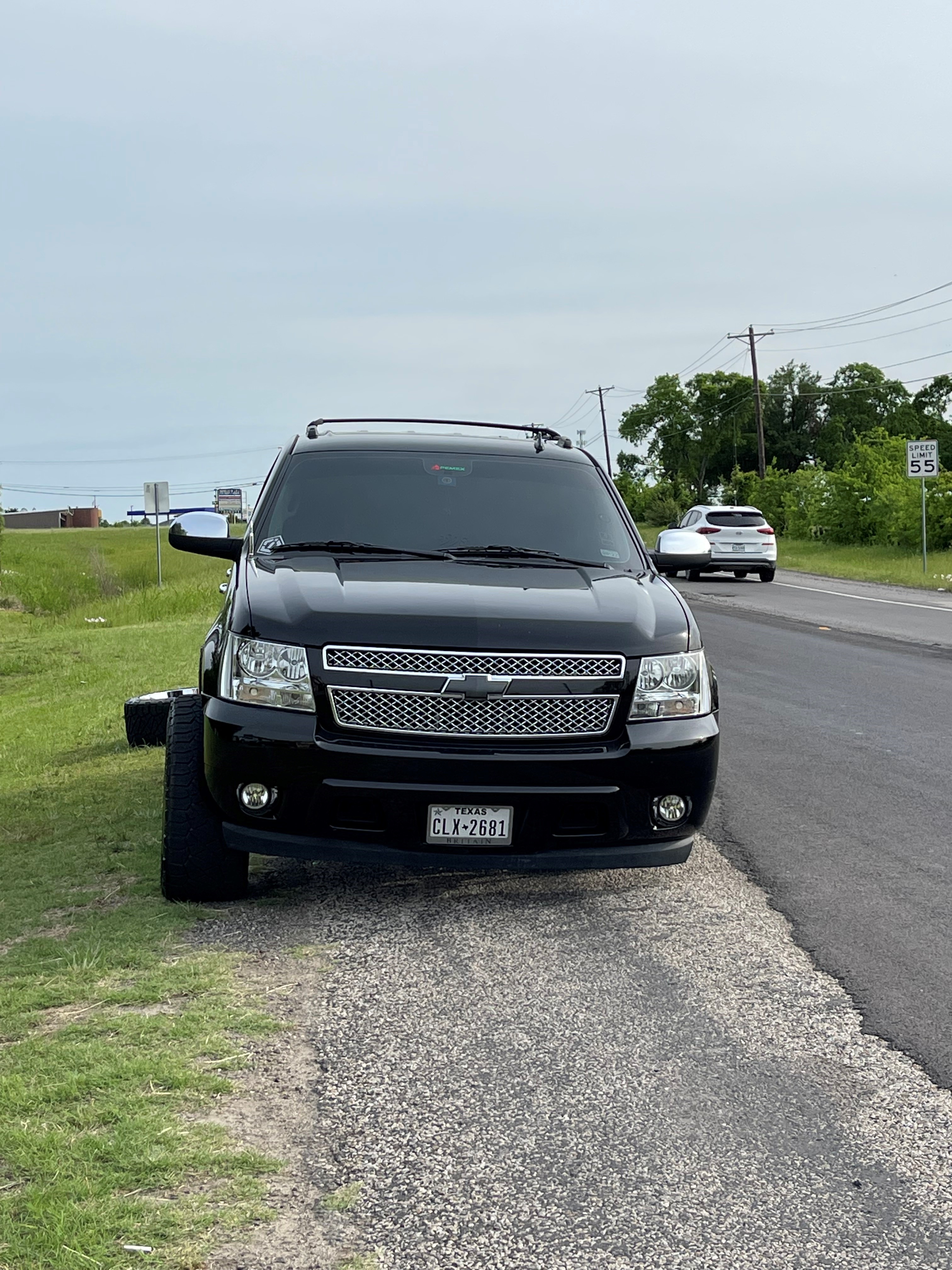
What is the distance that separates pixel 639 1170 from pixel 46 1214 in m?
1.31

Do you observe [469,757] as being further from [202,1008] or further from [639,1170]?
[639,1170]

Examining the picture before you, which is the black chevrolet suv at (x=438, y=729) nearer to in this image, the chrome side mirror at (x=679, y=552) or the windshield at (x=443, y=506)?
the windshield at (x=443, y=506)

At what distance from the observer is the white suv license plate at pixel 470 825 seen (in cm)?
477

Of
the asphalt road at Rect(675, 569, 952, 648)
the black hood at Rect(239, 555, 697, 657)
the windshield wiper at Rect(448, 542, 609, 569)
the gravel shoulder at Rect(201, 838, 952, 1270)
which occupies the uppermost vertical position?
the windshield wiper at Rect(448, 542, 609, 569)

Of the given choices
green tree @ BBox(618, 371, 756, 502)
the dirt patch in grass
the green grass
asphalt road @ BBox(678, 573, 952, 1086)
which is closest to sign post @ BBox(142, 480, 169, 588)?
the green grass

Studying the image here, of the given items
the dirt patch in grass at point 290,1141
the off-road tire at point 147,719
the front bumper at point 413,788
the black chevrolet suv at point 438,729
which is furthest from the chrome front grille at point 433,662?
the off-road tire at point 147,719

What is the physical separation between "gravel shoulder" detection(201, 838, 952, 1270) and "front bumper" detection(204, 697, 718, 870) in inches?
12.4

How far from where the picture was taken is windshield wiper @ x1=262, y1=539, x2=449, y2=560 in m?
5.75

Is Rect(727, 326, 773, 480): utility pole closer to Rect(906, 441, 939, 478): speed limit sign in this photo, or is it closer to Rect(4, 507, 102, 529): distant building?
Rect(906, 441, 939, 478): speed limit sign

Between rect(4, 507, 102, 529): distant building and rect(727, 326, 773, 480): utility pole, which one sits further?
rect(4, 507, 102, 529): distant building

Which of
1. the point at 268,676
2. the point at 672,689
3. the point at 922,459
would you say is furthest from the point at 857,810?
the point at 922,459

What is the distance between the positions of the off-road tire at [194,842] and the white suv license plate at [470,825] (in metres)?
0.76

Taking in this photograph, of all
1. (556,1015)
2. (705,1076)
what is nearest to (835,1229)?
(705,1076)

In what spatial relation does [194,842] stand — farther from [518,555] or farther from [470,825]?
[518,555]
